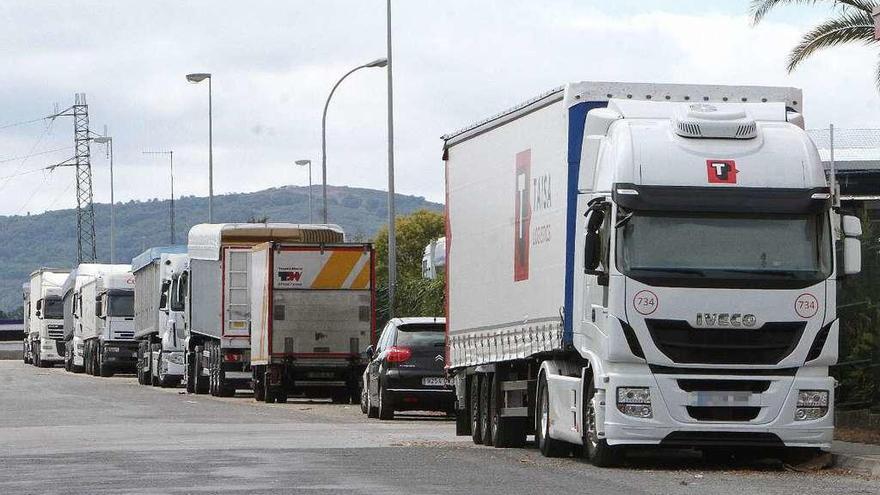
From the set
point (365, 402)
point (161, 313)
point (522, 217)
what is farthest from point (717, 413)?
point (161, 313)

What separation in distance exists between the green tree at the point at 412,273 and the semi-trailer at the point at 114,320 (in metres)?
8.25

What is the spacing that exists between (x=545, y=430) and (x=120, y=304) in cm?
4669

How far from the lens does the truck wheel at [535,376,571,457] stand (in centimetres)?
2055

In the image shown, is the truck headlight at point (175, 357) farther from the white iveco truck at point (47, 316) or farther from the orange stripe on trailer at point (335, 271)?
the white iveco truck at point (47, 316)

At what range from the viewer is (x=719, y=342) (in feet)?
60.3

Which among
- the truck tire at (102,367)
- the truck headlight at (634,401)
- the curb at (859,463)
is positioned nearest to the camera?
the truck headlight at (634,401)

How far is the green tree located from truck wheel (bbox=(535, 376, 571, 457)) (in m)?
15.0

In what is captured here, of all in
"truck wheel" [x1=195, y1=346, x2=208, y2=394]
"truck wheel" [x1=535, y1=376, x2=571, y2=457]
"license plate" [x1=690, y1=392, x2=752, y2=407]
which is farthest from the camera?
"truck wheel" [x1=195, y1=346, x2=208, y2=394]

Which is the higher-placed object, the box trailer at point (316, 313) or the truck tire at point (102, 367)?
the box trailer at point (316, 313)

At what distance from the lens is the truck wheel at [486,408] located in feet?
76.3

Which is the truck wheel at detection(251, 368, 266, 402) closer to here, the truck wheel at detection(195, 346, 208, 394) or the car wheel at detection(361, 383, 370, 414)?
the truck wheel at detection(195, 346, 208, 394)

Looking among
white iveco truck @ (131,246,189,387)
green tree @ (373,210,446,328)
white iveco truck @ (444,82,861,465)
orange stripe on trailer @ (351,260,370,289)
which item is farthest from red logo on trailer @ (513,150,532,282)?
white iveco truck @ (131,246,189,387)

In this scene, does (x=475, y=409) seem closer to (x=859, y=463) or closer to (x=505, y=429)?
(x=505, y=429)

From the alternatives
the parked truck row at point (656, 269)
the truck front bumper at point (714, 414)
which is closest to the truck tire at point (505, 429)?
the parked truck row at point (656, 269)
